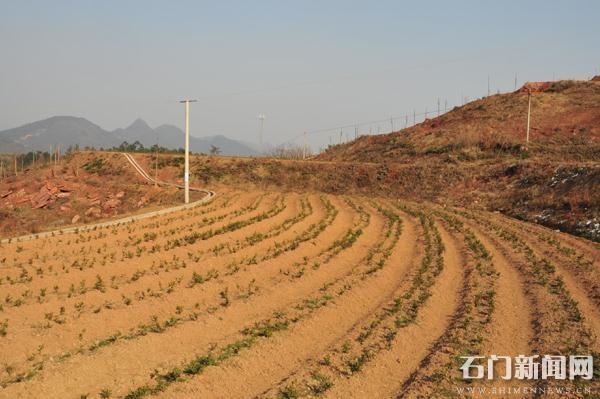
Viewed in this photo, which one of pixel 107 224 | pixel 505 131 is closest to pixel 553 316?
pixel 107 224

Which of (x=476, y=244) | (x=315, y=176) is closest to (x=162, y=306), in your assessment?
(x=476, y=244)

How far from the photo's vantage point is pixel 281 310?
1018cm

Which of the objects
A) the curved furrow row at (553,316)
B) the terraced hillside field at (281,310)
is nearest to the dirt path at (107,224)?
the terraced hillside field at (281,310)

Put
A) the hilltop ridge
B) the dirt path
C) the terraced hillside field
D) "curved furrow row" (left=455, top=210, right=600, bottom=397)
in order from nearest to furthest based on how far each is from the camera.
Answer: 1. the terraced hillside field
2. "curved furrow row" (left=455, top=210, right=600, bottom=397)
3. the dirt path
4. the hilltop ridge

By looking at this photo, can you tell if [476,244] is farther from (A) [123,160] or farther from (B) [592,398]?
(A) [123,160]

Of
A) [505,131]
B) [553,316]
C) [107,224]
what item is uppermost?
[505,131]

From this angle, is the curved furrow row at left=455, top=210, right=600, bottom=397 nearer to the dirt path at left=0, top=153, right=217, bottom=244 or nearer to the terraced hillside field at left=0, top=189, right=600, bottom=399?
the terraced hillside field at left=0, top=189, right=600, bottom=399

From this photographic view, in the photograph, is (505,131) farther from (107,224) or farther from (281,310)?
(281,310)

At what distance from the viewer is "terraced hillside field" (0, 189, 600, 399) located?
7.03m

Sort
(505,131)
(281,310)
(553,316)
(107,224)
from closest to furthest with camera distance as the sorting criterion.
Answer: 1. (553,316)
2. (281,310)
3. (107,224)
4. (505,131)

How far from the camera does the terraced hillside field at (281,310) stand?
7.03 metres

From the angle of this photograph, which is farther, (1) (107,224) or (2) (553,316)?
(1) (107,224)

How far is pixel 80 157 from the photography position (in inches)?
2272

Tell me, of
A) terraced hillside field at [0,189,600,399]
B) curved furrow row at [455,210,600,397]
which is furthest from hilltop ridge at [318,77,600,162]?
curved furrow row at [455,210,600,397]
